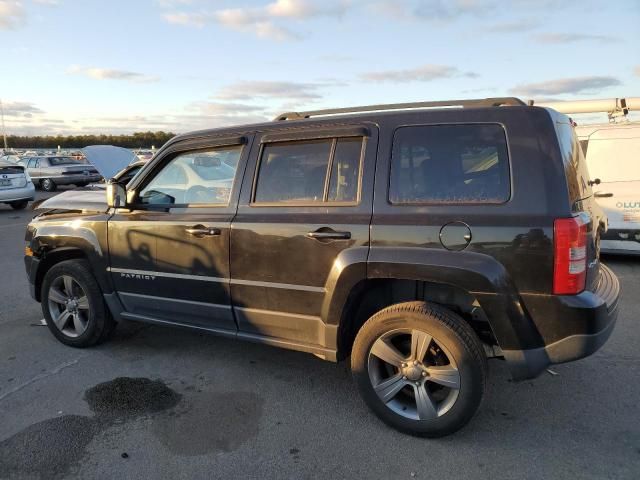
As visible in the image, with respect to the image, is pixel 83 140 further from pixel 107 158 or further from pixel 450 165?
pixel 450 165

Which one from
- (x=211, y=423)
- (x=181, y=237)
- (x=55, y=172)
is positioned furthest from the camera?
(x=55, y=172)

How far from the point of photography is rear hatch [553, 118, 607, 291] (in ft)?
9.27

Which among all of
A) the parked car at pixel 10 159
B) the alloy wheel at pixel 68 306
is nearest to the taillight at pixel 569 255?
the alloy wheel at pixel 68 306

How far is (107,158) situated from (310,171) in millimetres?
9139

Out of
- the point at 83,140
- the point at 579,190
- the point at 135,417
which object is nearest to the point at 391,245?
the point at 579,190

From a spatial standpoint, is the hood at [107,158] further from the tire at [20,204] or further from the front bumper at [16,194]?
the tire at [20,204]

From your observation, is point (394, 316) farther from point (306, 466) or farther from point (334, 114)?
point (334, 114)

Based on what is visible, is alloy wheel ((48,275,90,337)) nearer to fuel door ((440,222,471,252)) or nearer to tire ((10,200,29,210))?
fuel door ((440,222,471,252))

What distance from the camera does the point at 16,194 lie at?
49.5 feet

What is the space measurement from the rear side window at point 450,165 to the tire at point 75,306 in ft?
9.19

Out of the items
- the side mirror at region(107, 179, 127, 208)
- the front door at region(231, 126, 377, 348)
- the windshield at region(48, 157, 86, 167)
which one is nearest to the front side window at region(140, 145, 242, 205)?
the side mirror at region(107, 179, 127, 208)

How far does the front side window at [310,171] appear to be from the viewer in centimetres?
330

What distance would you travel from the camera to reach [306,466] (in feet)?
9.27

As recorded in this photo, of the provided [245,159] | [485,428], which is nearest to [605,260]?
[485,428]
